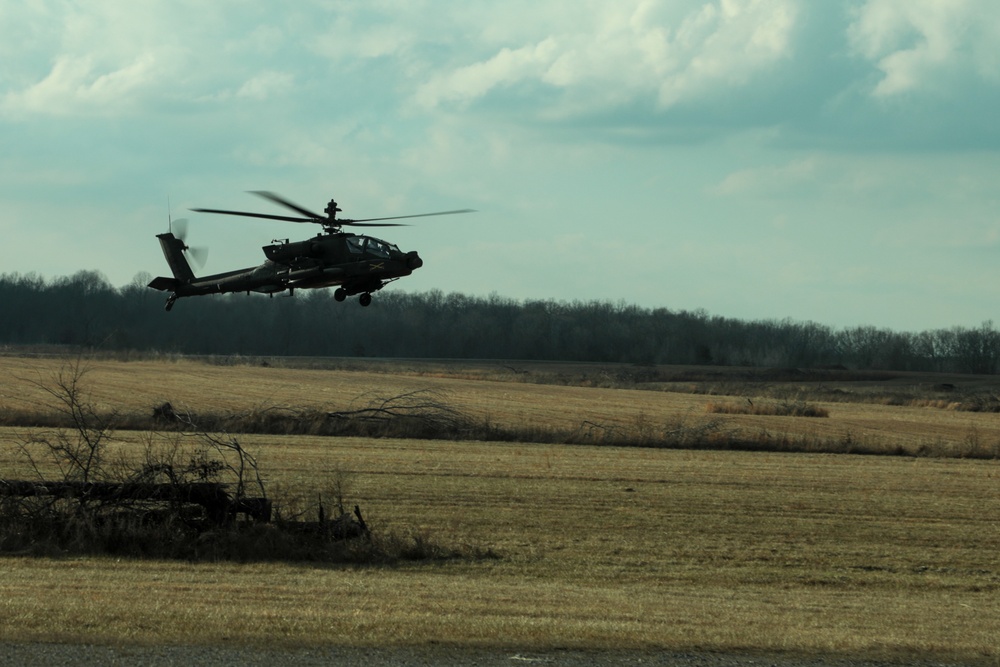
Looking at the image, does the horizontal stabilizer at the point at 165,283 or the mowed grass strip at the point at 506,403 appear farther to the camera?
the mowed grass strip at the point at 506,403

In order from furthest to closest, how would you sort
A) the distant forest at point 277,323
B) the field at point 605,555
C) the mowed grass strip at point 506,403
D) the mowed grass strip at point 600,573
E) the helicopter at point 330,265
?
the mowed grass strip at point 506,403 → the distant forest at point 277,323 → the helicopter at point 330,265 → the field at point 605,555 → the mowed grass strip at point 600,573

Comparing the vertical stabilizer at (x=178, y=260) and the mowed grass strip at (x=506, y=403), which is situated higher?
the vertical stabilizer at (x=178, y=260)

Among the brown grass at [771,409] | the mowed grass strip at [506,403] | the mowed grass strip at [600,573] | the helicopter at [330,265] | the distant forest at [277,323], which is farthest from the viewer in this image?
the brown grass at [771,409]

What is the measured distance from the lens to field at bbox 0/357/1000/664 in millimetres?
12898

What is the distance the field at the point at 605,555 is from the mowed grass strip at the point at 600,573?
6cm

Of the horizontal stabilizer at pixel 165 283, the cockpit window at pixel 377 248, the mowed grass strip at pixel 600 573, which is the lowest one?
the mowed grass strip at pixel 600 573

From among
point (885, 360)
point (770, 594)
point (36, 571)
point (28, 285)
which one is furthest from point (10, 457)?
point (885, 360)

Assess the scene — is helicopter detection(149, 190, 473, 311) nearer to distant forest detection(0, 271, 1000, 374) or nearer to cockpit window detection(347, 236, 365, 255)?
cockpit window detection(347, 236, 365, 255)

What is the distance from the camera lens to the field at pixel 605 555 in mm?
12898

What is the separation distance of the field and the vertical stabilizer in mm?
5249

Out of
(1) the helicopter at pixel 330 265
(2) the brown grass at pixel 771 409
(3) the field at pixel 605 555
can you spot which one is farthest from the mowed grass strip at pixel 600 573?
(2) the brown grass at pixel 771 409

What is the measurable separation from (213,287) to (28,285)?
36.7 meters

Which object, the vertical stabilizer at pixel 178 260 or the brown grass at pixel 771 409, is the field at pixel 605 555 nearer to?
the vertical stabilizer at pixel 178 260

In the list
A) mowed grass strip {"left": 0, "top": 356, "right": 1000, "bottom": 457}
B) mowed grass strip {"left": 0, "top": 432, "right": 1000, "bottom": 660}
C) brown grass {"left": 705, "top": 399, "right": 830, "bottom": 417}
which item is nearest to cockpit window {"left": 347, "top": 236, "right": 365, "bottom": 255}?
mowed grass strip {"left": 0, "top": 432, "right": 1000, "bottom": 660}
